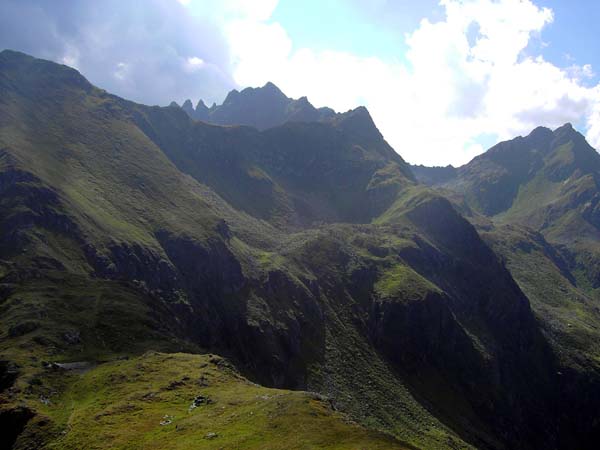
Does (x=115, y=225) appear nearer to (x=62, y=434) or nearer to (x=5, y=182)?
(x=5, y=182)

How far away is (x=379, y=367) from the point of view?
19825 centimetres

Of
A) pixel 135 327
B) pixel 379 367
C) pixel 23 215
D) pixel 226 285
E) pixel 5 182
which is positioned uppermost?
pixel 5 182

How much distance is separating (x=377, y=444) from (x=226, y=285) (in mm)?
144796

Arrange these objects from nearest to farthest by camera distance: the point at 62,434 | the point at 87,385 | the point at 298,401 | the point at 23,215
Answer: the point at 62,434 < the point at 298,401 < the point at 87,385 < the point at 23,215

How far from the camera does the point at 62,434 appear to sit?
2482 inches

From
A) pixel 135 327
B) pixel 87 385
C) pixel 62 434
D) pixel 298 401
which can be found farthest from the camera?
pixel 135 327

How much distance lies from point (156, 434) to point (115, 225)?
142469 mm

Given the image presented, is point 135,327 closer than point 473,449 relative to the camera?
Yes

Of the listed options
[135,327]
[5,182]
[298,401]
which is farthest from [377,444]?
[5,182]

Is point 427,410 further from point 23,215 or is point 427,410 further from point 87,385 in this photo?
point 23,215

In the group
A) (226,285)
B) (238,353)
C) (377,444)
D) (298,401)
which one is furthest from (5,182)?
(377,444)

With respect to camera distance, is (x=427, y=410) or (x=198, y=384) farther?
(x=427, y=410)

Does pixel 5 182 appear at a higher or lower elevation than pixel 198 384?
higher

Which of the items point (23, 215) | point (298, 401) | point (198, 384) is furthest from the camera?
point (23, 215)
